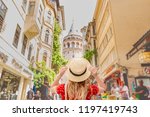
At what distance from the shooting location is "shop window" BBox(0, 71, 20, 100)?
15.4ft

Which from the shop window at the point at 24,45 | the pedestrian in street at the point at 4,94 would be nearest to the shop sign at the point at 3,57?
the pedestrian in street at the point at 4,94

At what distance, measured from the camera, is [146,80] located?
20.4 feet

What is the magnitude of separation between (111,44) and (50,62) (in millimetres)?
3660

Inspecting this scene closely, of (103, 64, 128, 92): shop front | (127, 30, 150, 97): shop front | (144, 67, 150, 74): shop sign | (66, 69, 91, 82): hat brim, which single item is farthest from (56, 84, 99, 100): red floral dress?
(103, 64, 128, 92): shop front

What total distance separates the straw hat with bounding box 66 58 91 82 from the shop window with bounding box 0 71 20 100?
430 centimetres

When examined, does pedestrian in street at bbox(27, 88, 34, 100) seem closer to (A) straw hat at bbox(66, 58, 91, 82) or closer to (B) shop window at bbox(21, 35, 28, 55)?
(B) shop window at bbox(21, 35, 28, 55)

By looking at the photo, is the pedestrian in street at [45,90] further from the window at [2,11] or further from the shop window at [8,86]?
the window at [2,11]

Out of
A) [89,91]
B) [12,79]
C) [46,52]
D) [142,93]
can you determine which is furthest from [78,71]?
[46,52]

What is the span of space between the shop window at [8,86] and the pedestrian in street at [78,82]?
167 inches

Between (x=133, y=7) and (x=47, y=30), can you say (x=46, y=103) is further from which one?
(x=47, y=30)

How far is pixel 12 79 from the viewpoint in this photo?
5.41 metres

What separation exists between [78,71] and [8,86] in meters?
4.81

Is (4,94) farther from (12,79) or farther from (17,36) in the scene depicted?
(17,36)

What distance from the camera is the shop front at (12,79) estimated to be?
4573mm
